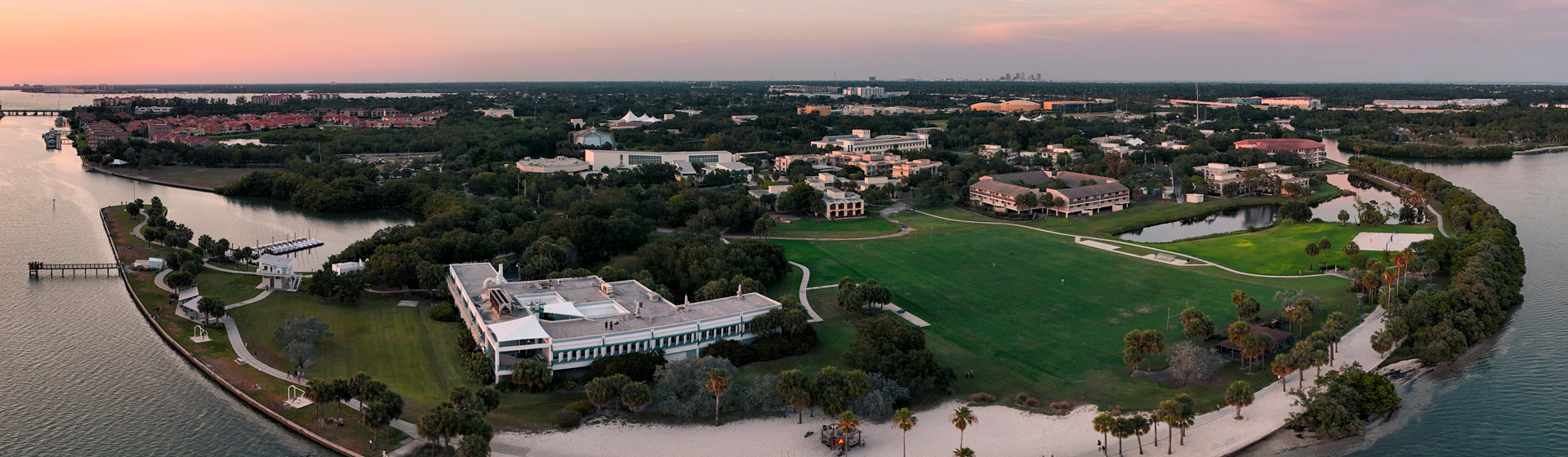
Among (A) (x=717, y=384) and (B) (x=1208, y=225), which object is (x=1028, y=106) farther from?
(A) (x=717, y=384)

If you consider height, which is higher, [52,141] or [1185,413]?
[52,141]

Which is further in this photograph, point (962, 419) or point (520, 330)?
point (520, 330)

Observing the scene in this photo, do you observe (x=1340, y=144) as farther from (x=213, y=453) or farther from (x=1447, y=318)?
(x=213, y=453)

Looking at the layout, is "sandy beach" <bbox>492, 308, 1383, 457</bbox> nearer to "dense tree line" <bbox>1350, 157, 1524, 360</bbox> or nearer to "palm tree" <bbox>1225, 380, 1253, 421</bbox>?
"palm tree" <bbox>1225, 380, 1253, 421</bbox>

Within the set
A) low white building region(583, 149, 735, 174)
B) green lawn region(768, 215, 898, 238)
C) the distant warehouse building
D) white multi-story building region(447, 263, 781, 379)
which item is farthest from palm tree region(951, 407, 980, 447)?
the distant warehouse building

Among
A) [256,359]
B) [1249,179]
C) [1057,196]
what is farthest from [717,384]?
[1249,179]

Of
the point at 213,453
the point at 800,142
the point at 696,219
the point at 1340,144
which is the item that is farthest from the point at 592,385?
the point at 1340,144
